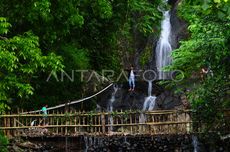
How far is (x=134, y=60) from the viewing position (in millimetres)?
25844

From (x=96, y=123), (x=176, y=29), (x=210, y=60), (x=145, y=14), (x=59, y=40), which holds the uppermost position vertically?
(x=176, y=29)

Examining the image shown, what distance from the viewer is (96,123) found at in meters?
16.1

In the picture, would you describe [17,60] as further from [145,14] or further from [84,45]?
[84,45]

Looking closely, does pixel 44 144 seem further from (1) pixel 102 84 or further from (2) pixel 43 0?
(1) pixel 102 84

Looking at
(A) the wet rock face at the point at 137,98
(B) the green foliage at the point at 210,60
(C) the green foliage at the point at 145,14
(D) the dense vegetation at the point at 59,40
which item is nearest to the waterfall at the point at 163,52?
(D) the dense vegetation at the point at 59,40

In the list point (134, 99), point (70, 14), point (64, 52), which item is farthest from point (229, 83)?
point (134, 99)

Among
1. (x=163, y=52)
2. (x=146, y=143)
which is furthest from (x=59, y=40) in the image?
(x=163, y=52)

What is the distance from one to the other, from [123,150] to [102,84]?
7030mm

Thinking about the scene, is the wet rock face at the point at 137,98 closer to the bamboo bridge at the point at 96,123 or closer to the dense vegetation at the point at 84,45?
the dense vegetation at the point at 84,45

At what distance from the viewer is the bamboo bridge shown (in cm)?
1510

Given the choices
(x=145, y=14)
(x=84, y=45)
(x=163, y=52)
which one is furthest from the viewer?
(x=163, y=52)

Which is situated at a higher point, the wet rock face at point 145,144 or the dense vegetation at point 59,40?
the dense vegetation at point 59,40

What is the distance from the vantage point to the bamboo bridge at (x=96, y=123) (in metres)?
15.1

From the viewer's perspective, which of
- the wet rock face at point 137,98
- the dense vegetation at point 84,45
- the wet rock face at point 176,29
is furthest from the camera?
the wet rock face at point 176,29
